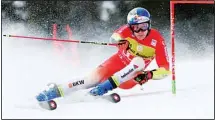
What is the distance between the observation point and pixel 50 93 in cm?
436

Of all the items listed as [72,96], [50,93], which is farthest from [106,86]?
[50,93]

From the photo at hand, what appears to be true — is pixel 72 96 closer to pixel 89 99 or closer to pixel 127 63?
pixel 89 99

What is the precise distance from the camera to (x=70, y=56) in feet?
14.7

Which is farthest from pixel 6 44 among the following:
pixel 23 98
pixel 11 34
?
pixel 23 98

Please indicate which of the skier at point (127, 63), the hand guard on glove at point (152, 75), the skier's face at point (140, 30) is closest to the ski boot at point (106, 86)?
the skier at point (127, 63)

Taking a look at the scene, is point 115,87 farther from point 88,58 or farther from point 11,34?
point 11,34

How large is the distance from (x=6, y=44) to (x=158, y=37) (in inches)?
37.0

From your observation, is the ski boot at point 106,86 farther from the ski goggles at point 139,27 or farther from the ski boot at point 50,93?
the ski goggles at point 139,27

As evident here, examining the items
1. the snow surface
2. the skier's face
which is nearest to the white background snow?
the snow surface

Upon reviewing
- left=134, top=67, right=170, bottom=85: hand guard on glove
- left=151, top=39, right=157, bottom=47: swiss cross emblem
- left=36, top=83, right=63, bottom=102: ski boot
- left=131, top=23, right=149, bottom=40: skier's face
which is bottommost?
left=36, top=83, right=63, bottom=102: ski boot

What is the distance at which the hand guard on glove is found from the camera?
438 cm

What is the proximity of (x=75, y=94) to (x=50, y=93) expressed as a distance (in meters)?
0.15

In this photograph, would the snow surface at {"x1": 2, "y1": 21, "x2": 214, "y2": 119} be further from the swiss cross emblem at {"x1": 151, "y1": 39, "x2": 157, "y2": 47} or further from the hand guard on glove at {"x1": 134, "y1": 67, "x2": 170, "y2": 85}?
the swiss cross emblem at {"x1": 151, "y1": 39, "x2": 157, "y2": 47}

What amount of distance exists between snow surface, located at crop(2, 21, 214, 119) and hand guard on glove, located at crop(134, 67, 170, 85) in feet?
0.11
